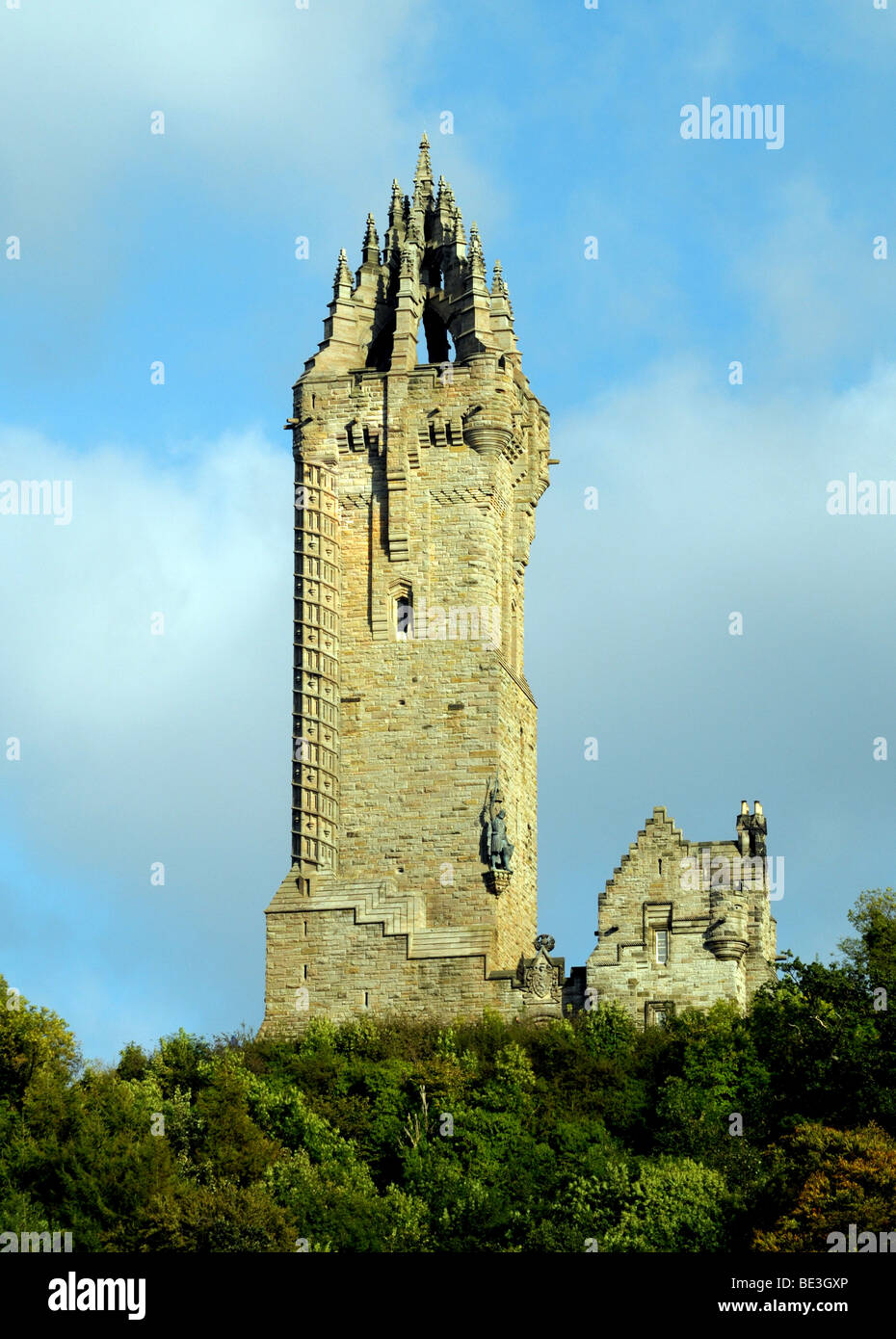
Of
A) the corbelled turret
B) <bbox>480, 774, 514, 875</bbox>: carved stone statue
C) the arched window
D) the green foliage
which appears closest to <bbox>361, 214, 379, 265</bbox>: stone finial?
the corbelled turret

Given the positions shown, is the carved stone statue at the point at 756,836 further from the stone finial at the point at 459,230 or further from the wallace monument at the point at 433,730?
the stone finial at the point at 459,230

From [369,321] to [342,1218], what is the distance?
Answer: 104ft

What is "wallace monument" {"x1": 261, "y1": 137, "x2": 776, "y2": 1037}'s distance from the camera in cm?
9025

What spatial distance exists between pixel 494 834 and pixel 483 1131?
10.6m

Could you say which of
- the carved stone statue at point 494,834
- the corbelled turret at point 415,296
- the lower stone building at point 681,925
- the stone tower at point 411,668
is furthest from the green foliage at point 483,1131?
the corbelled turret at point 415,296

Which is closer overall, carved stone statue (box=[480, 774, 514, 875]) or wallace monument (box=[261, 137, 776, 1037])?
wallace monument (box=[261, 137, 776, 1037])

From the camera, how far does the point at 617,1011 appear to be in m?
88.1

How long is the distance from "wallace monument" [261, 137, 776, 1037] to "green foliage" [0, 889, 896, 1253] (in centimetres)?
201

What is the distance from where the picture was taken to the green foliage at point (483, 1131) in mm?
75812

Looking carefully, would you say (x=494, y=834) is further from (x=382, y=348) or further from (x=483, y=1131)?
(x=382, y=348)

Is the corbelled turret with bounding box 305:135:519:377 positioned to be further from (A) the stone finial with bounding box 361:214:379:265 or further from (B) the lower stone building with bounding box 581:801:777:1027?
(B) the lower stone building with bounding box 581:801:777:1027

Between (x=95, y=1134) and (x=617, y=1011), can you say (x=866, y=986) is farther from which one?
(x=95, y=1134)

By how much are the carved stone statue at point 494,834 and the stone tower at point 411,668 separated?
6 centimetres

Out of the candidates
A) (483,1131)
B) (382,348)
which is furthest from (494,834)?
(382,348)
